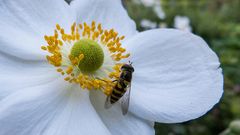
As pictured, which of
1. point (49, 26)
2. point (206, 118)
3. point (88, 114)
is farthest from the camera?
point (206, 118)

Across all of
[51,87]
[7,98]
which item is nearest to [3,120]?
[7,98]

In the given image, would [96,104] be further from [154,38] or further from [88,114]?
[154,38]

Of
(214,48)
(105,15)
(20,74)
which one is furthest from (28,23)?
(214,48)

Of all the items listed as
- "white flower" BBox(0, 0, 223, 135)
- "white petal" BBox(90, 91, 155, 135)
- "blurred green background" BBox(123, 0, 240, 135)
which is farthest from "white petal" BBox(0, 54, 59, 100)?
"blurred green background" BBox(123, 0, 240, 135)

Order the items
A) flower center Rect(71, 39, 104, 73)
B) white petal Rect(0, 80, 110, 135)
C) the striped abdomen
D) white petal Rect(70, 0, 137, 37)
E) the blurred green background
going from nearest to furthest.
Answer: white petal Rect(0, 80, 110, 135) → the striped abdomen → flower center Rect(71, 39, 104, 73) → white petal Rect(70, 0, 137, 37) → the blurred green background

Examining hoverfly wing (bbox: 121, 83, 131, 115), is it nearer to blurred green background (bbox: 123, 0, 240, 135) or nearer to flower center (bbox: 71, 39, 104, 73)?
flower center (bbox: 71, 39, 104, 73)
